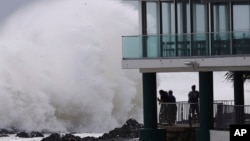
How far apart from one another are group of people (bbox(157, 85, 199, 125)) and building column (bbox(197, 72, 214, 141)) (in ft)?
7.81

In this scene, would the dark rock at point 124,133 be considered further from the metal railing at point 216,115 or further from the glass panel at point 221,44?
the glass panel at point 221,44

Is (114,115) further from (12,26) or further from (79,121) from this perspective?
(12,26)

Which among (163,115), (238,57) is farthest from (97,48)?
(238,57)

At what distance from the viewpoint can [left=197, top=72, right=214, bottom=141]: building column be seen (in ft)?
138

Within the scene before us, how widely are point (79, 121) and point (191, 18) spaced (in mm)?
25272

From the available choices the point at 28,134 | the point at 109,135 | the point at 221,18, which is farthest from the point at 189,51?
the point at 28,134

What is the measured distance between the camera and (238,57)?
4047cm

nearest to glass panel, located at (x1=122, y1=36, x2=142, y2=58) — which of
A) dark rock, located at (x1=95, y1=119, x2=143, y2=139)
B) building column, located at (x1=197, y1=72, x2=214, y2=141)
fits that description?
building column, located at (x1=197, y1=72, x2=214, y2=141)

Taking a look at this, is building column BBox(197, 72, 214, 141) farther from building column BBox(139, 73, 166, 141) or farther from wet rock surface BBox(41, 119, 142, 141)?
wet rock surface BBox(41, 119, 142, 141)

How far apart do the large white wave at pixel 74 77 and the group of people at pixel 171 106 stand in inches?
792

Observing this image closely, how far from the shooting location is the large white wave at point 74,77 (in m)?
67.8

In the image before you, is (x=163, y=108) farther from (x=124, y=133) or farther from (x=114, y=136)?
(x=124, y=133)

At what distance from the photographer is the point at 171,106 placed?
45281 millimetres

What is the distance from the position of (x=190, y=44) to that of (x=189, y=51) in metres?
0.22
